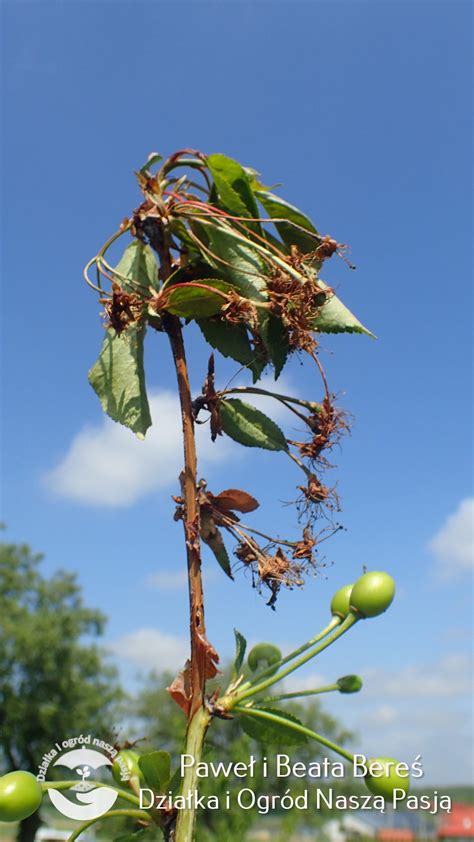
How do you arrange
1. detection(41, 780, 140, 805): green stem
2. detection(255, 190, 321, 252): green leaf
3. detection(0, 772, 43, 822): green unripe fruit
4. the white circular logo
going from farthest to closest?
detection(255, 190, 321, 252): green leaf → the white circular logo → detection(41, 780, 140, 805): green stem → detection(0, 772, 43, 822): green unripe fruit

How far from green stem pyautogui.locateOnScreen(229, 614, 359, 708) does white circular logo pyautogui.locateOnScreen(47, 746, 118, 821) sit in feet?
0.92

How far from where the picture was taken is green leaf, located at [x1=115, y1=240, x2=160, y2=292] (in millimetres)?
1647

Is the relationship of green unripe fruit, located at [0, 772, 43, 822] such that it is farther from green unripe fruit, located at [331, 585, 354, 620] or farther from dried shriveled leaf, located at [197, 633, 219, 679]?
green unripe fruit, located at [331, 585, 354, 620]

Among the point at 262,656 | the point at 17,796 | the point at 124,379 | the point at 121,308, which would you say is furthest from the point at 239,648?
the point at 121,308

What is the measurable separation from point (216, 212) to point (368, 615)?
2.84 ft

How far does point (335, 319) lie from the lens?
1544 mm

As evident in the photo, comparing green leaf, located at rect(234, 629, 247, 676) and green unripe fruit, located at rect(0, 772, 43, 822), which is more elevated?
green leaf, located at rect(234, 629, 247, 676)

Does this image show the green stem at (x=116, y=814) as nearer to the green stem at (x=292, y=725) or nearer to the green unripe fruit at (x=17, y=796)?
the green unripe fruit at (x=17, y=796)

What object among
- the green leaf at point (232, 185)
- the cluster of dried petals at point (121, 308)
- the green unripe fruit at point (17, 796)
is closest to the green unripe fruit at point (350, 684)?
the green unripe fruit at point (17, 796)

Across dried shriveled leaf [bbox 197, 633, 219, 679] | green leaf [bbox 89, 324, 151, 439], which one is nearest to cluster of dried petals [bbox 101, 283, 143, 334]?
green leaf [bbox 89, 324, 151, 439]

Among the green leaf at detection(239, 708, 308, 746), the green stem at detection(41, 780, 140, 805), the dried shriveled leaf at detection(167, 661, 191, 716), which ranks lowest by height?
the green stem at detection(41, 780, 140, 805)

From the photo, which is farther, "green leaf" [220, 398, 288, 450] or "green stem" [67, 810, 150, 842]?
"green leaf" [220, 398, 288, 450]

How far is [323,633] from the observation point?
4.62 feet

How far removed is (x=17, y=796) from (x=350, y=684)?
66cm
